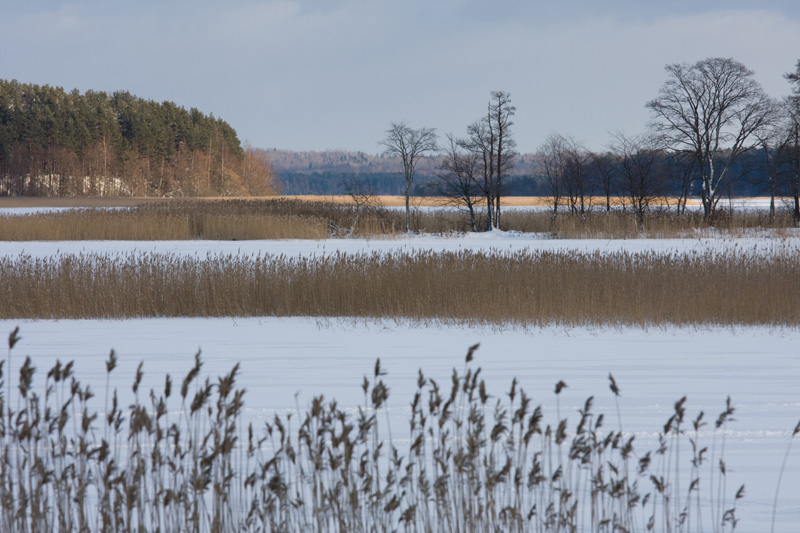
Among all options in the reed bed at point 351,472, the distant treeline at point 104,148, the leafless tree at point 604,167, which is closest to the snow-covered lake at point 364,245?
Answer: the leafless tree at point 604,167

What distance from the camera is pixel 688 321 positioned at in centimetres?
955

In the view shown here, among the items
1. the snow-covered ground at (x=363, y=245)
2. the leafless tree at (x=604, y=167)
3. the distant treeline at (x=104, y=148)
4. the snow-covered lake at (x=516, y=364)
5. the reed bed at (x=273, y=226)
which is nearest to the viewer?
the snow-covered lake at (x=516, y=364)

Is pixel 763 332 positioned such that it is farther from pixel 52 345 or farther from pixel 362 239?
pixel 362 239

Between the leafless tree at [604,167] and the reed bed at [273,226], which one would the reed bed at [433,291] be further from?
the leafless tree at [604,167]

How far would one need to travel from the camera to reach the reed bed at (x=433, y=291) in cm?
971

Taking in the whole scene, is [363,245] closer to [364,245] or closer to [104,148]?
[364,245]

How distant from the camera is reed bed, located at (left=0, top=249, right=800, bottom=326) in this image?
9711 millimetres

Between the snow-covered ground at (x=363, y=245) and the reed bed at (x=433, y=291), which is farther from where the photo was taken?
the snow-covered ground at (x=363, y=245)

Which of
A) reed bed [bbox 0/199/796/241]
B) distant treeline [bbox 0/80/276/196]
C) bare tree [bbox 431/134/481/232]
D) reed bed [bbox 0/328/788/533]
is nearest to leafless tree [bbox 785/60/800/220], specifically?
reed bed [bbox 0/199/796/241]

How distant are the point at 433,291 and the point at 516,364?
3751 millimetres

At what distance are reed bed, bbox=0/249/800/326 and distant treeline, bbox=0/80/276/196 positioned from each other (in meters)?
54.7

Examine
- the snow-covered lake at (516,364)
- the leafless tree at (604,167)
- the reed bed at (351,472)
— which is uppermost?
the leafless tree at (604,167)

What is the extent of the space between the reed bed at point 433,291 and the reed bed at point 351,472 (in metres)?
4.62

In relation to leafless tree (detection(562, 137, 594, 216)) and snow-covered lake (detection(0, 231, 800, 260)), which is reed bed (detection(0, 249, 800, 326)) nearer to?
snow-covered lake (detection(0, 231, 800, 260))
